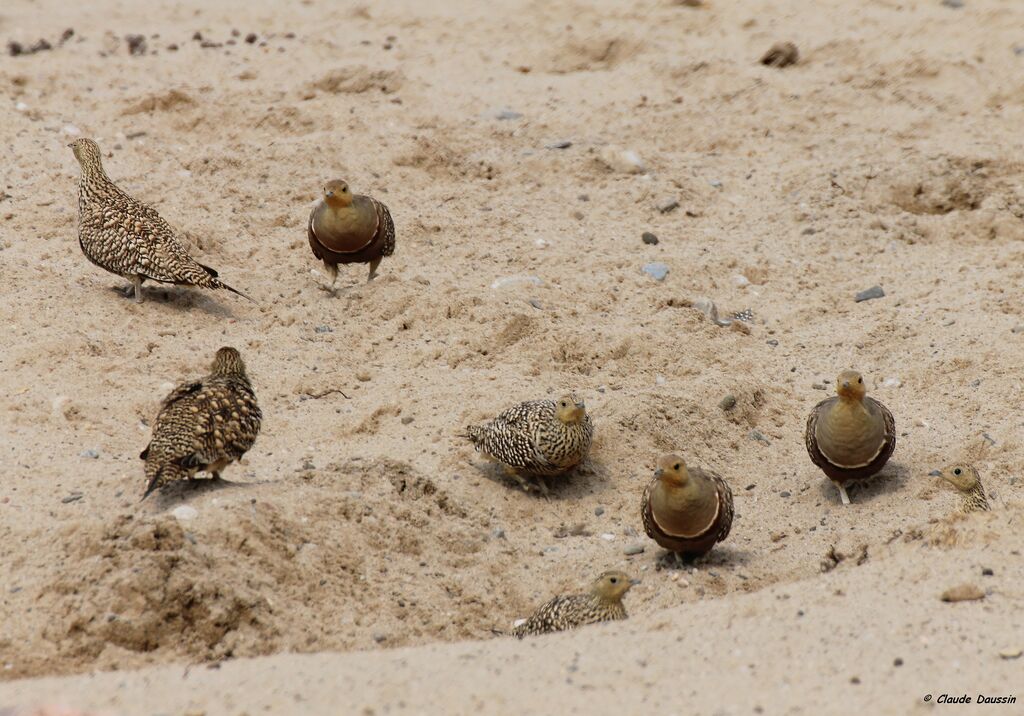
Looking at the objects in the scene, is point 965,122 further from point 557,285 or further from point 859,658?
point 859,658

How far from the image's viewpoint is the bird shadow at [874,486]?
7.43 m

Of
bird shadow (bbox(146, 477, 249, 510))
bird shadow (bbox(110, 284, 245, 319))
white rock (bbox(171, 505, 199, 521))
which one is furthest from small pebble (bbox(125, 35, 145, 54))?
white rock (bbox(171, 505, 199, 521))

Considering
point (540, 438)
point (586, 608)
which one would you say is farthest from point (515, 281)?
point (586, 608)

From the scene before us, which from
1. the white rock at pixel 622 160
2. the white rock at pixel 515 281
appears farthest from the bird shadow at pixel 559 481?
the white rock at pixel 622 160

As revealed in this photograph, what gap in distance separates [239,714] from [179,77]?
370 inches

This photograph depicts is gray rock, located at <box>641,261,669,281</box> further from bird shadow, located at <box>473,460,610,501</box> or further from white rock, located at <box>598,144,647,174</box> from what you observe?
bird shadow, located at <box>473,460,610,501</box>

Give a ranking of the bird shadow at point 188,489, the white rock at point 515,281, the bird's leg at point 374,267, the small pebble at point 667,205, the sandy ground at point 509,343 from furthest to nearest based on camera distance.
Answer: the small pebble at point 667,205 → the bird's leg at point 374,267 → the white rock at point 515,281 → the bird shadow at point 188,489 → the sandy ground at point 509,343

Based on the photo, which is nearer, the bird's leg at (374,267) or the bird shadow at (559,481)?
the bird shadow at (559,481)

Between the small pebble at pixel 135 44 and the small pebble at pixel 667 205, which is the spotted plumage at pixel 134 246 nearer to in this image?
the small pebble at pixel 667 205

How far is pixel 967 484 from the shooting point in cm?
667

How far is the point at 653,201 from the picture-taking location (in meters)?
10.8

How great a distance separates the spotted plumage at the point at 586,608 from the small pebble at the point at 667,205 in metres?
5.05

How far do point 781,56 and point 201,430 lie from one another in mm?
8250

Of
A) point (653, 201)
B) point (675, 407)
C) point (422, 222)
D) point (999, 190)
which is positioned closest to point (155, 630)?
point (675, 407)
